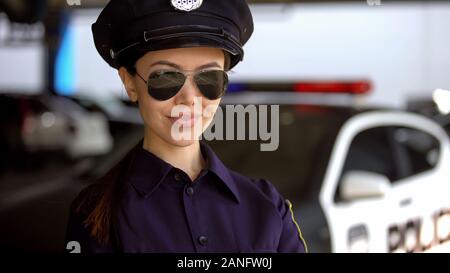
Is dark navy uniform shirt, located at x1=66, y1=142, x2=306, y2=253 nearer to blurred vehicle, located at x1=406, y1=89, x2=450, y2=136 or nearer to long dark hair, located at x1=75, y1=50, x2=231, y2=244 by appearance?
long dark hair, located at x1=75, y1=50, x2=231, y2=244

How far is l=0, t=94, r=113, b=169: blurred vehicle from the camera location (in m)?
3.07

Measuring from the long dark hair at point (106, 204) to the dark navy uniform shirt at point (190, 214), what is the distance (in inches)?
0.8

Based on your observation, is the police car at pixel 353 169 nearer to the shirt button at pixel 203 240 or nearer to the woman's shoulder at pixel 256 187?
the woman's shoulder at pixel 256 187

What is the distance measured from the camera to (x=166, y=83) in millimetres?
2088

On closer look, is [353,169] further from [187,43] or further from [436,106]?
[187,43]

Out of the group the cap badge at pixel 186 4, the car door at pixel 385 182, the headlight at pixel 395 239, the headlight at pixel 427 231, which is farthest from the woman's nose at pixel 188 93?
the headlight at pixel 427 231

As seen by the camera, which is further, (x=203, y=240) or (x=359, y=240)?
(x=359, y=240)

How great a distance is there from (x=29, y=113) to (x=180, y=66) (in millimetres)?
1541

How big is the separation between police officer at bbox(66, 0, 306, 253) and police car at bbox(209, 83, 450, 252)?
133mm

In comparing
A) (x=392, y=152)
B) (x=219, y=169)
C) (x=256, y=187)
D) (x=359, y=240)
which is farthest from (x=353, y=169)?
(x=219, y=169)

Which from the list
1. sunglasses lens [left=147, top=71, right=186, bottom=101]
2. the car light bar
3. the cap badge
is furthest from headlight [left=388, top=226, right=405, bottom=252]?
the cap badge

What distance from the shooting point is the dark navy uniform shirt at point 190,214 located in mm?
2127

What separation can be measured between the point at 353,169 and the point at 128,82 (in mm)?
1042
